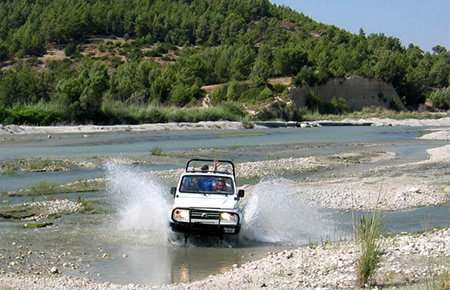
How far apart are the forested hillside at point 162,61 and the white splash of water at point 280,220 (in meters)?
55.7

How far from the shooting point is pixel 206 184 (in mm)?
17297

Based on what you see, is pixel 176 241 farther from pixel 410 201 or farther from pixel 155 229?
pixel 410 201

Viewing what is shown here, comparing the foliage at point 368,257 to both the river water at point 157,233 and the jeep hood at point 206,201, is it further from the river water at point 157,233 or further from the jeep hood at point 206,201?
the jeep hood at point 206,201

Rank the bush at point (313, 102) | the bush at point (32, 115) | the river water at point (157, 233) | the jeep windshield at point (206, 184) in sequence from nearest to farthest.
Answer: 1. the river water at point (157, 233)
2. the jeep windshield at point (206, 184)
3. the bush at point (32, 115)
4. the bush at point (313, 102)

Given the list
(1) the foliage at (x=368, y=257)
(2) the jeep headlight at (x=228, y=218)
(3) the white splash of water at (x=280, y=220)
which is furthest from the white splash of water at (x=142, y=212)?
(1) the foliage at (x=368, y=257)

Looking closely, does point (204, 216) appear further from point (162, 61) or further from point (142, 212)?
point (162, 61)

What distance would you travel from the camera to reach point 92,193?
2712 cm

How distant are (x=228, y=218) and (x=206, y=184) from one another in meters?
1.45

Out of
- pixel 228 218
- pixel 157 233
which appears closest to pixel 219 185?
pixel 228 218

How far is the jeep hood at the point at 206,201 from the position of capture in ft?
53.3

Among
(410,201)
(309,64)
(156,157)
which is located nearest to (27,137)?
(156,157)

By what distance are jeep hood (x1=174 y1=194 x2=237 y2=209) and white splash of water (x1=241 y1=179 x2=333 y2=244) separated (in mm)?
1259

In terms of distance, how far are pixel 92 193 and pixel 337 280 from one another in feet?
55.7

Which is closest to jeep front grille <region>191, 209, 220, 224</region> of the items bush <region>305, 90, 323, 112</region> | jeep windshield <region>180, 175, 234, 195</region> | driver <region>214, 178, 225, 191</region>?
jeep windshield <region>180, 175, 234, 195</region>
